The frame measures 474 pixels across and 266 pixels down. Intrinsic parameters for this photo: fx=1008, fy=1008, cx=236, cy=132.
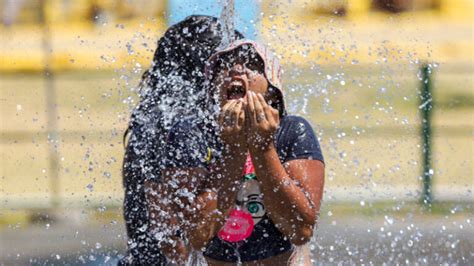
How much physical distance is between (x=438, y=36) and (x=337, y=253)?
499cm

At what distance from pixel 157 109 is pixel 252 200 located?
17.6 inches

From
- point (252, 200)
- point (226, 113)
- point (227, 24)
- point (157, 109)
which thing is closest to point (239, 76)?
point (226, 113)

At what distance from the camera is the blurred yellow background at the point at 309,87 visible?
23.8 ft

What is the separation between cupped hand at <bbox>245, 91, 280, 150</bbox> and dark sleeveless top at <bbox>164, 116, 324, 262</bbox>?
0.16 m

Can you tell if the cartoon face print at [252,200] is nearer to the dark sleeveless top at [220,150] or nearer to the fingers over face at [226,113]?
the dark sleeveless top at [220,150]

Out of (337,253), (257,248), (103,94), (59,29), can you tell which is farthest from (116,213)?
(59,29)

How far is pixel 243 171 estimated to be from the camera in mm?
2119

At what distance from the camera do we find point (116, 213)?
499 centimetres

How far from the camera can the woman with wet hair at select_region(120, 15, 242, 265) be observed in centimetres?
244

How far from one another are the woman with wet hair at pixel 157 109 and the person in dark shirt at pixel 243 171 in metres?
0.15

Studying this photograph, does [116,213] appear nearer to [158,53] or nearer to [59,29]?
[158,53]

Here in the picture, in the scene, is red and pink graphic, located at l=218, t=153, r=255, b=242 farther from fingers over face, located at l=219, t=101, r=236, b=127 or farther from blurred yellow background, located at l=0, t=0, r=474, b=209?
blurred yellow background, located at l=0, t=0, r=474, b=209

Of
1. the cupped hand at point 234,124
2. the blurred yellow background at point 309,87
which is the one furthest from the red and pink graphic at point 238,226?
the blurred yellow background at point 309,87

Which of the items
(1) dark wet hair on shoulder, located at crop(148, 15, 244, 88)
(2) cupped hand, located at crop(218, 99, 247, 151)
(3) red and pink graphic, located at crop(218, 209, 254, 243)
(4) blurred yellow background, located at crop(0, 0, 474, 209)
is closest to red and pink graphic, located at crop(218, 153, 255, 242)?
(3) red and pink graphic, located at crop(218, 209, 254, 243)
